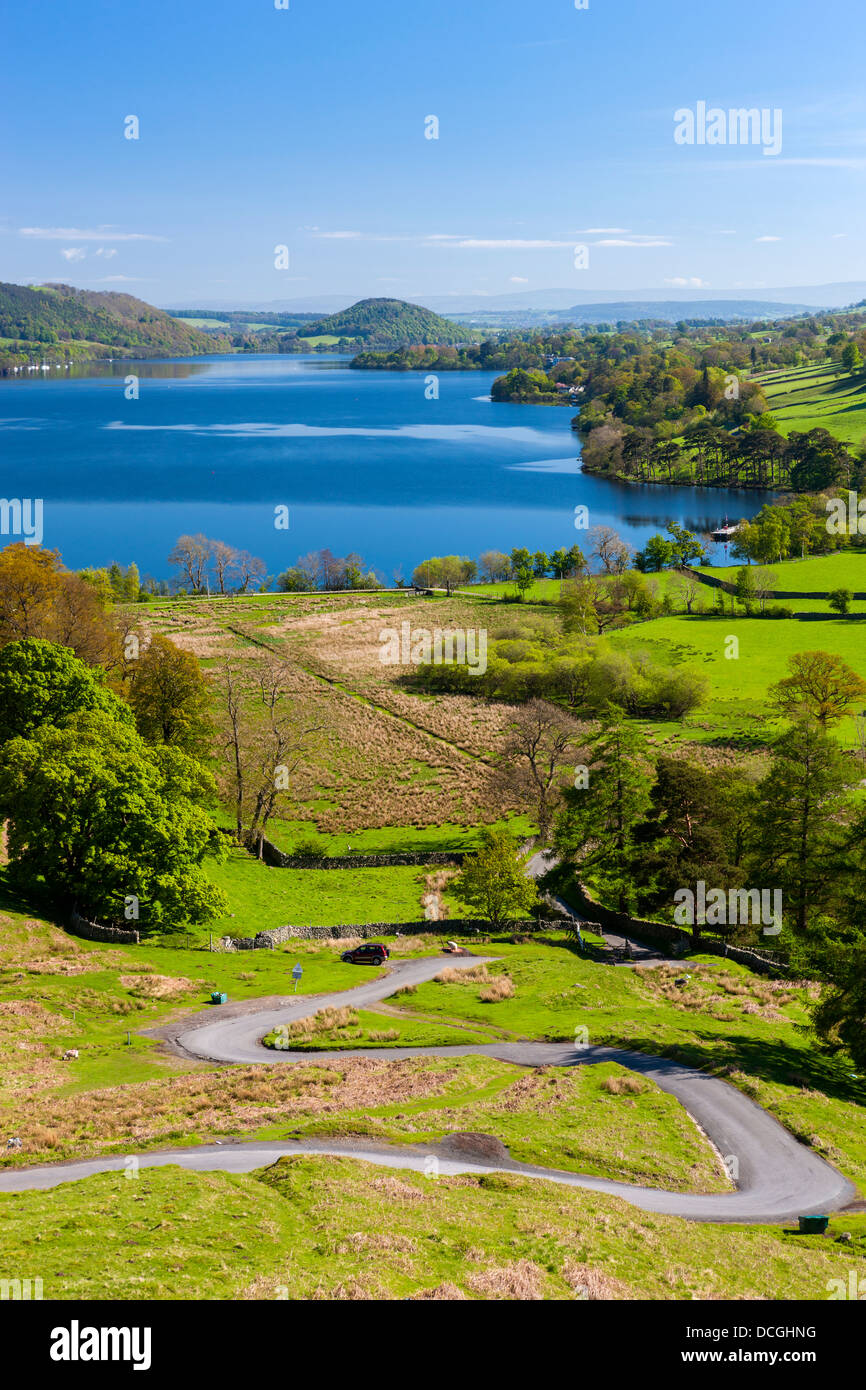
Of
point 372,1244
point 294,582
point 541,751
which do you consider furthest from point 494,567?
Result: point 372,1244

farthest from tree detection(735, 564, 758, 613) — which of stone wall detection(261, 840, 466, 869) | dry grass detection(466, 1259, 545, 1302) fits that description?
dry grass detection(466, 1259, 545, 1302)

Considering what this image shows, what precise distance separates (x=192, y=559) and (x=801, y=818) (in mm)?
106160

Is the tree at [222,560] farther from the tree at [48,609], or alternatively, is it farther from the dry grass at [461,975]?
the dry grass at [461,975]

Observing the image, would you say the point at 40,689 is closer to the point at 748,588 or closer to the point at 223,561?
the point at 748,588

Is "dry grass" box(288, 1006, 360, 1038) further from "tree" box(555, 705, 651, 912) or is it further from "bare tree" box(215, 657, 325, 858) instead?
"bare tree" box(215, 657, 325, 858)

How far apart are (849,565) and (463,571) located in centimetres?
4900

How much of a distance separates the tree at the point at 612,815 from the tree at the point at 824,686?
86.5 ft

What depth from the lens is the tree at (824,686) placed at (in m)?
70.8

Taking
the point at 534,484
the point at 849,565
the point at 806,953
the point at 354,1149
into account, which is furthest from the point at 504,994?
the point at 534,484

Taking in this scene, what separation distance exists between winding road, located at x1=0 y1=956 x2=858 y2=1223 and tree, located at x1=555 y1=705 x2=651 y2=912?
54.5 ft

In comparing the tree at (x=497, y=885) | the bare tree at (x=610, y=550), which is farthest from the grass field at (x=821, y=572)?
the tree at (x=497, y=885)

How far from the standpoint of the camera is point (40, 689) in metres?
46.4

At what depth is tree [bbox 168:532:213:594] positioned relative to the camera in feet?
429

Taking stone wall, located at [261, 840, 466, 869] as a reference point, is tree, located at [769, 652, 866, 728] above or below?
above
